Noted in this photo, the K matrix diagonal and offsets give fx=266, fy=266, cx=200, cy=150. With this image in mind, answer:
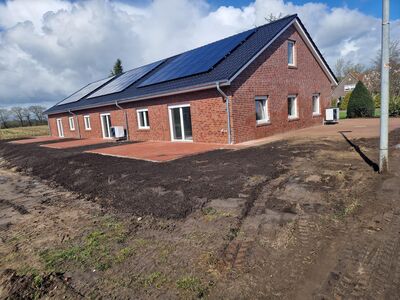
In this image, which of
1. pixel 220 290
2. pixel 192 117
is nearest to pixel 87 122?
pixel 192 117

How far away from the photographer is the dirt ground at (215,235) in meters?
2.62

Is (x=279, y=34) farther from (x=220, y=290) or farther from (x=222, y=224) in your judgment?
(x=220, y=290)

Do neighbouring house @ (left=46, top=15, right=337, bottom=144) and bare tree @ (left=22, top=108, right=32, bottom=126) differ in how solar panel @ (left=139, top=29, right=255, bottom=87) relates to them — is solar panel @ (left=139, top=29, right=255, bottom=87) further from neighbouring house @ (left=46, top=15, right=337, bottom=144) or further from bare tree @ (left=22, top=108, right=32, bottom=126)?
bare tree @ (left=22, top=108, right=32, bottom=126)

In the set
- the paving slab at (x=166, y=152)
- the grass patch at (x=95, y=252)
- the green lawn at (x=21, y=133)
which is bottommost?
the grass patch at (x=95, y=252)

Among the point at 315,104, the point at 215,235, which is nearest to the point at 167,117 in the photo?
the point at 315,104

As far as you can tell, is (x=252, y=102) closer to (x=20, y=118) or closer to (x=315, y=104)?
(x=315, y=104)

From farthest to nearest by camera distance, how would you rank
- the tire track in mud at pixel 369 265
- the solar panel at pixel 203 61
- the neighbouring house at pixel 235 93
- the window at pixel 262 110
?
the solar panel at pixel 203 61
the window at pixel 262 110
the neighbouring house at pixel 235 93
the tire track in mud at pixel 369 265

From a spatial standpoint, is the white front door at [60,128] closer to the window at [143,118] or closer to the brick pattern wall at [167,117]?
the brick pattern wall at [167,117]

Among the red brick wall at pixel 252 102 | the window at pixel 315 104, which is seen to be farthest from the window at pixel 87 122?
the window at pixel 315 104

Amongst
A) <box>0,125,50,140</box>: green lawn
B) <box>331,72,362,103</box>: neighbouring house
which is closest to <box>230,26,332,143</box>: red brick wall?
<box>0,125,50,140</box>: green lawn

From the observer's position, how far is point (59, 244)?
3.80m

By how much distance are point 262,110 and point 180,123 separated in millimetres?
4145

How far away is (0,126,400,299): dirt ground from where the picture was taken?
8.59 ft

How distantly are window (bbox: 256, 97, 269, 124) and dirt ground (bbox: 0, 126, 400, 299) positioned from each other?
608 cm
